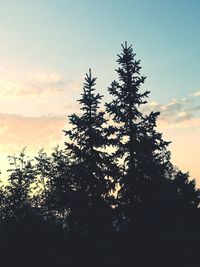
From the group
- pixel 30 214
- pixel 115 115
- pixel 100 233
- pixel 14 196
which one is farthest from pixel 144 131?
pixel 14 196

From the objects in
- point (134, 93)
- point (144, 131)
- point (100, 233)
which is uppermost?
point (134, 93)

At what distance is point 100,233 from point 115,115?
901 centimetres

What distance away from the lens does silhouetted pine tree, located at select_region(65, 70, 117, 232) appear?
94.3 ft

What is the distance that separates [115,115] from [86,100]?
3561 millimetres

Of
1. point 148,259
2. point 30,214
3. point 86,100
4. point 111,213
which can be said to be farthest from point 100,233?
point 86,100

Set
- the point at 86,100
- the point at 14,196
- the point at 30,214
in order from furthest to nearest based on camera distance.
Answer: the point at 14,196
the point at 86,100
the point at 30,214

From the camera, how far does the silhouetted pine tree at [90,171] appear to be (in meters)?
28.7

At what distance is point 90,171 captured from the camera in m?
29.8

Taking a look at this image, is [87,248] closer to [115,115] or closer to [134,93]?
[115,115]

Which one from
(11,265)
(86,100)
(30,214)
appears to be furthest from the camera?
(86,100)

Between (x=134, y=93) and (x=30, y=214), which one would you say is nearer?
(x=30, y=214)

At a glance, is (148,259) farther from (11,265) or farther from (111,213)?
(11,265)

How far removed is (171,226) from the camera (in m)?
26.8

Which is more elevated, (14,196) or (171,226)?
(14,196)
